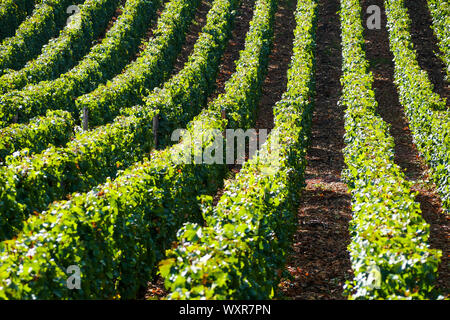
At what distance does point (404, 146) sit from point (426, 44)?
383 inches

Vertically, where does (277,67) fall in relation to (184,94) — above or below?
above

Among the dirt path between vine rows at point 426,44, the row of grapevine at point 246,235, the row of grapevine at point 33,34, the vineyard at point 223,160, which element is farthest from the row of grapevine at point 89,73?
the dirt path between vine rows at point 426,44

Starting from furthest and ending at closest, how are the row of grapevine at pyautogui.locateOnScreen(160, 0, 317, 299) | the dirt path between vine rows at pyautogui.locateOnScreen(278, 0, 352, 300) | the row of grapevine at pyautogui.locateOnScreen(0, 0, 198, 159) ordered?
1. the row of grapevine at pyautogui.locateOnScreen(0, 0, 198, 159)
2. the dirt path between vine rows at pyautogui.locateOnScreen(278, 0, 352, 300)
3. the row of grapevine at pyautogui.locateOnScreen(160, 0, 317, 299)

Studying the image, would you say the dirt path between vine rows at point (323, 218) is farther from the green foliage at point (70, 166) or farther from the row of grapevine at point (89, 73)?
the row of grapevine at point (89, 73)

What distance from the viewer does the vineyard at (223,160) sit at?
22.0ft

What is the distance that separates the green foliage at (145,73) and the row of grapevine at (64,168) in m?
2.68

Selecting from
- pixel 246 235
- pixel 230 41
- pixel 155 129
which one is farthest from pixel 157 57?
pixel 246 235

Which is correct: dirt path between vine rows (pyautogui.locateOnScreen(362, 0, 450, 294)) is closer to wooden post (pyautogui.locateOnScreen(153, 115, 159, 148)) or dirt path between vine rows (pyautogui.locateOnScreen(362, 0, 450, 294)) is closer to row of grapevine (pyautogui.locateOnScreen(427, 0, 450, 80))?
row of grapevine (pyautogui.locateOnScreen(427, 0, 450, 80))

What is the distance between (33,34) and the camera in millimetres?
24406

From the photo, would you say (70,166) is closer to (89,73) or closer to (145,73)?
(145,73)

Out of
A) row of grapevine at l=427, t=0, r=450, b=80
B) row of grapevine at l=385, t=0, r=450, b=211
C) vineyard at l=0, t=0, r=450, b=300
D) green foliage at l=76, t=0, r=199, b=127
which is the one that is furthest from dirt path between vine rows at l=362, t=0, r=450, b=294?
green foliage at l=76, t=0, r=199, b=127

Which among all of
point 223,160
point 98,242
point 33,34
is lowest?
point 98,242

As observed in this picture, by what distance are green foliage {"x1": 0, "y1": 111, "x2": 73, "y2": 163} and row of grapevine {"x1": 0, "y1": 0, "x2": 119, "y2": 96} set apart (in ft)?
16.7

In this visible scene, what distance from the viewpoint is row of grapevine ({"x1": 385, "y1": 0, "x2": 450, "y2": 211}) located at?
1277 centimetres
